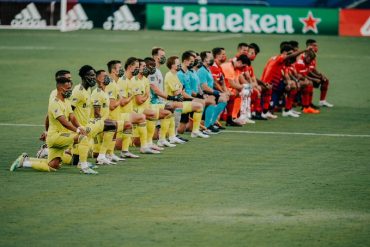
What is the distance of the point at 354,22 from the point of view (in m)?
48.9

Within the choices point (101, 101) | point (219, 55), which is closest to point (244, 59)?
point (219, 55)

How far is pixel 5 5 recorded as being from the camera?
158 ft

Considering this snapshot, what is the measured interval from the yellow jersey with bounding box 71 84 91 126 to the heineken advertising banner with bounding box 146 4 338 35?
31852 mm

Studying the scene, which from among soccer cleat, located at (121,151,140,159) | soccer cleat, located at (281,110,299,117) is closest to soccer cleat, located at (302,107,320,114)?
soccer cleat, located at (281,110,299,117)

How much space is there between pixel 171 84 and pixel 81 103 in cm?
358

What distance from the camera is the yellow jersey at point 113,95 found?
18891 millimetres

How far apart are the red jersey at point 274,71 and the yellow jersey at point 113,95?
7.91 meters

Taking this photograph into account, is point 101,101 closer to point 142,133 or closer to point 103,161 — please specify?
point 103,161

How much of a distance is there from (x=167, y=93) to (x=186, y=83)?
786 mm

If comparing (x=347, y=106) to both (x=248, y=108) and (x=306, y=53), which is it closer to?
(x=306, y=53)

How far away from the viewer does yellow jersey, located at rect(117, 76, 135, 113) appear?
19.4 meters

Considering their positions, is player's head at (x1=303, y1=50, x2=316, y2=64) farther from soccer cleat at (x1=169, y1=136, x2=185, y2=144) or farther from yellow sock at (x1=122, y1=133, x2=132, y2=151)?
yellow sock at (x1=122, y1=133, x2=132, y2=151)

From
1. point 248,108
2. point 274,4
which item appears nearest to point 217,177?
point 248,108

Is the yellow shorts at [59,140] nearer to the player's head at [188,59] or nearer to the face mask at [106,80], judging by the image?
the face mask at [106,80]
